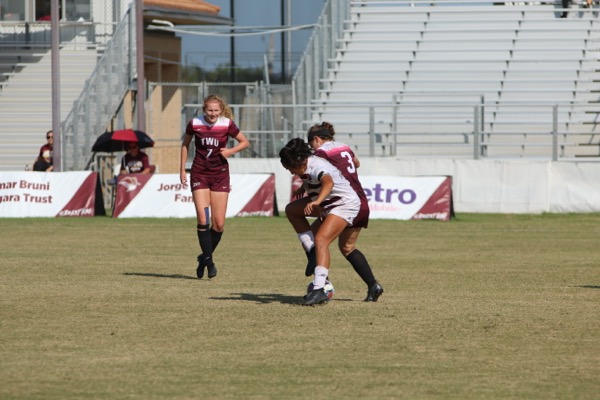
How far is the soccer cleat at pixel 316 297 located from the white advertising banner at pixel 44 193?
14.2 m

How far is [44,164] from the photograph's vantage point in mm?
26156

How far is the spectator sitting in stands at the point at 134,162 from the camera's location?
24.3m

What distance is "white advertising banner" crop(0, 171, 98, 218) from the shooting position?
944 inches

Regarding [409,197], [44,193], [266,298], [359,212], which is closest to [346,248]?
[359,212]

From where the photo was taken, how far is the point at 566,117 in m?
29.5

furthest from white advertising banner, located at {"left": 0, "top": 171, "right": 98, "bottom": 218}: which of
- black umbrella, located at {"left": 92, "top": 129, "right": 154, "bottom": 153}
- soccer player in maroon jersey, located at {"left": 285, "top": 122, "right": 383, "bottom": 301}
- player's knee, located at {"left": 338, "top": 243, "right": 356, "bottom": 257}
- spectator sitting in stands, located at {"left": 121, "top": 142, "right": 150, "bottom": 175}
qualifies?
player's knee, located at {"left": 338, "top": 243, "right": 356, "bottom": 257}

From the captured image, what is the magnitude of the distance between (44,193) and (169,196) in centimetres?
248

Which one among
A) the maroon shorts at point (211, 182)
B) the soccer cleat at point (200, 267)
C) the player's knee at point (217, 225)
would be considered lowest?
the soccer cleat at point (200, 267)

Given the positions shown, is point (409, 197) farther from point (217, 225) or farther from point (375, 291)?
point (375, 291)

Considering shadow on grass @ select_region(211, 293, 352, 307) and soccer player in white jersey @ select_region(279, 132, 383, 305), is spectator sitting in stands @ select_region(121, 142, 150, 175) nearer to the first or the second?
shadow on grass @ select_region(211, 293, 352, 307)

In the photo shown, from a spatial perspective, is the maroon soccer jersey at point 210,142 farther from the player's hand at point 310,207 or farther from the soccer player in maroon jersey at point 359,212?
the player's hand at point 310,207

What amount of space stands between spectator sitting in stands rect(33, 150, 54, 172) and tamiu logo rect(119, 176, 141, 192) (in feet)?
8.16

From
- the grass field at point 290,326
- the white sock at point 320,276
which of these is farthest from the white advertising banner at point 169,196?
the white sock at point 320,276

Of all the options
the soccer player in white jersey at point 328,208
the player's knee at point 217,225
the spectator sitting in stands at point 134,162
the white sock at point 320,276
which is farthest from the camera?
the spectator sitting in stands at point 134,162
